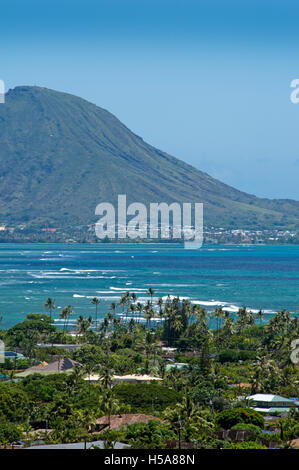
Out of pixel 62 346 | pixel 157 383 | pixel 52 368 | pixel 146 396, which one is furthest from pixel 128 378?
pixel 62 346

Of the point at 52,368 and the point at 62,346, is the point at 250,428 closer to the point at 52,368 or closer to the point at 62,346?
the point at 52,368

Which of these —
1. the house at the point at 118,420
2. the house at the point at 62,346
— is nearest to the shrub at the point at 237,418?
the house at the point at 118,420

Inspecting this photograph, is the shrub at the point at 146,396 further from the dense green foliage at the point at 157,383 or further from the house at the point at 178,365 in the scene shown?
the house at the point at 178,365

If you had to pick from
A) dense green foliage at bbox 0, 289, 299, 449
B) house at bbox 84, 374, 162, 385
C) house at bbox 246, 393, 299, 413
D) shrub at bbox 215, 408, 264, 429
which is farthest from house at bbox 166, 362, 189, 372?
shrub at bbox 215, 408, 264, 429

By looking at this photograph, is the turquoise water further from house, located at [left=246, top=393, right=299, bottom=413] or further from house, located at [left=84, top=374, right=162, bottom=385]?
house, located at [left=246, top=393, right=299, bottom=413]

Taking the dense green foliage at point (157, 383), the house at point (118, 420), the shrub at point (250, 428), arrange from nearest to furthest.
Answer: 1. the dense green foliage at point (157, 383)
2. the shrub at point (250, 428)
3. the house at point (118, 420)

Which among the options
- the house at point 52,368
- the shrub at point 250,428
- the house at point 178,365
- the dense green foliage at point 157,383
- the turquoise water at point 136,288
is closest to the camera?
the dense green foliage at point 157,383

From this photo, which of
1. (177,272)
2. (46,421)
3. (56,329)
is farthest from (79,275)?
(46,421)
